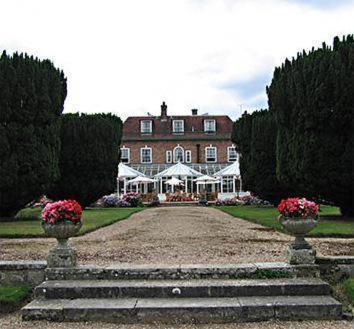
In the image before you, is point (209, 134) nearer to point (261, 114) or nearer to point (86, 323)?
point (261, 114)

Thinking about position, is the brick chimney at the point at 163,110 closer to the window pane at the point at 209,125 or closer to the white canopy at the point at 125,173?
the window pane at the point at 209,125

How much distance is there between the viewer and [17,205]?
1802 centimetres

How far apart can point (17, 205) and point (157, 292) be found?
1295 cm

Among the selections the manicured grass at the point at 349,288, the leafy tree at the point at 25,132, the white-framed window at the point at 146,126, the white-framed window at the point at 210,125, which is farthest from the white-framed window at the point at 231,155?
the manicured grass at the point at 349,288

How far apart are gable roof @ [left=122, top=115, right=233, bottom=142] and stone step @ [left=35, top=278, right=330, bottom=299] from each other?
45365mm

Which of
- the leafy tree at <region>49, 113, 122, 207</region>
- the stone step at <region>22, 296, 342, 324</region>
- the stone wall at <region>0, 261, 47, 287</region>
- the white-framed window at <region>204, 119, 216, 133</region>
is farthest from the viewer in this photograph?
the white-framed window at <region>204, 119, 216, 133</region>

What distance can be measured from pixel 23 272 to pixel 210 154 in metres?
45.1

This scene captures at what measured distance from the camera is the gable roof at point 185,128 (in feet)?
170

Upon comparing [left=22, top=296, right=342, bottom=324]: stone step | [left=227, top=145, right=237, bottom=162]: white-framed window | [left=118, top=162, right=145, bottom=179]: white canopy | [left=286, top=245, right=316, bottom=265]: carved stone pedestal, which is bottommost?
[left=22, top=296, right=342, bottom=324]: stone step

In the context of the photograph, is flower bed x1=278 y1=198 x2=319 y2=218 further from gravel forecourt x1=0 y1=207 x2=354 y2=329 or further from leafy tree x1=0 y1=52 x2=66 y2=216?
leafy tree x1=0 y1=52 x2=66 y2=216

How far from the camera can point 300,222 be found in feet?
23.1

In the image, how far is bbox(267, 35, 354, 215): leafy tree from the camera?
15.5 metres

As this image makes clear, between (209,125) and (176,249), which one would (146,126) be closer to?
(209,125)

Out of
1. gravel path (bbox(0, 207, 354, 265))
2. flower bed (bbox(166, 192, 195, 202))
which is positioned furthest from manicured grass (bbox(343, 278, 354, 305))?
flower bed (bbox(166, 192, 195, 202))
